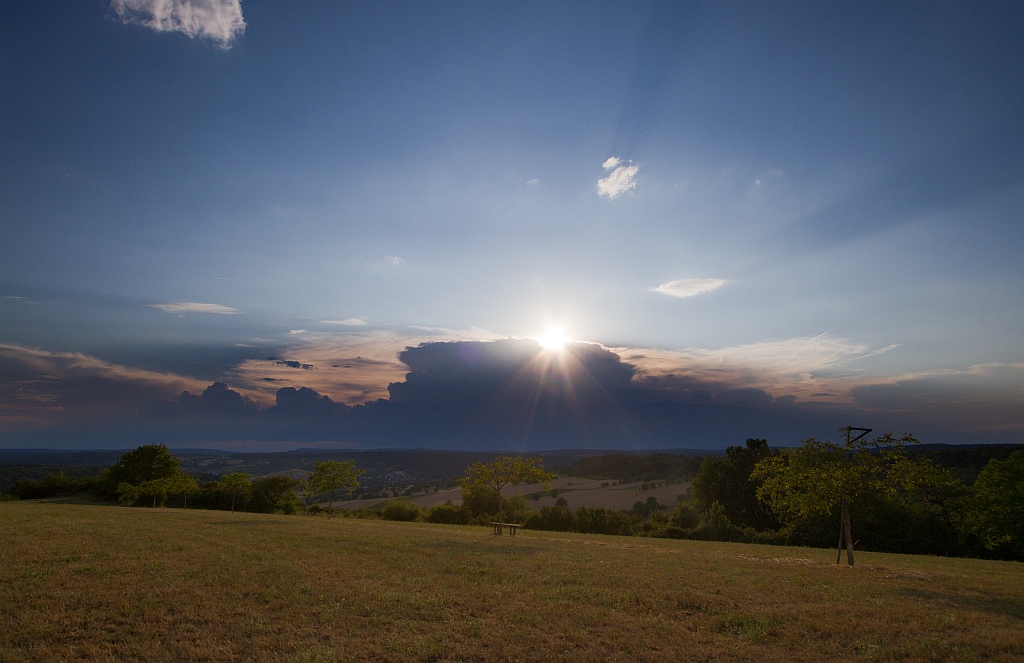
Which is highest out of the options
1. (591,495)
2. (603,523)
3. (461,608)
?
(461,608)

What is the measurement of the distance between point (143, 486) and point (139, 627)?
72100 mm

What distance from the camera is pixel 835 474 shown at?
24.6 m

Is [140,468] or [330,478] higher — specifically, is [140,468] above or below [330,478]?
below

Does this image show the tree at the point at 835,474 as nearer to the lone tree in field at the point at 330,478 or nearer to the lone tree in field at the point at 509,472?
the lone tree in field at the point at 509,472

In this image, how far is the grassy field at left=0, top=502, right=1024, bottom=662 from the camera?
10.9 m

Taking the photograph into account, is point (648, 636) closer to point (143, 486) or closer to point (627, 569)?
point (627, 569)

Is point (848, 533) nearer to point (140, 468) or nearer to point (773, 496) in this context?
point (773, 496)

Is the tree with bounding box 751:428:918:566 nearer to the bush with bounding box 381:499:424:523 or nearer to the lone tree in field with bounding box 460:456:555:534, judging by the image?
the lone tree in field with bounding box 460:456:555:534

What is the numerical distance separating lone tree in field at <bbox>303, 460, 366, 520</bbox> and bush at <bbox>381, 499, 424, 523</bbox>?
1897 cm

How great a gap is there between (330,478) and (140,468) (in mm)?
37127

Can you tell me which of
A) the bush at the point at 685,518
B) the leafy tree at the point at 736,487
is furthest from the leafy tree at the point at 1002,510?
the bush at the point at 685,518

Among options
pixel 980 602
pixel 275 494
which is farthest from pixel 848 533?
pixel 275 494

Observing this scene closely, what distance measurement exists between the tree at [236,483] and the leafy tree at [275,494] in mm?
2381

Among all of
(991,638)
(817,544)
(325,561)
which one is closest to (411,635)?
(325,561)
